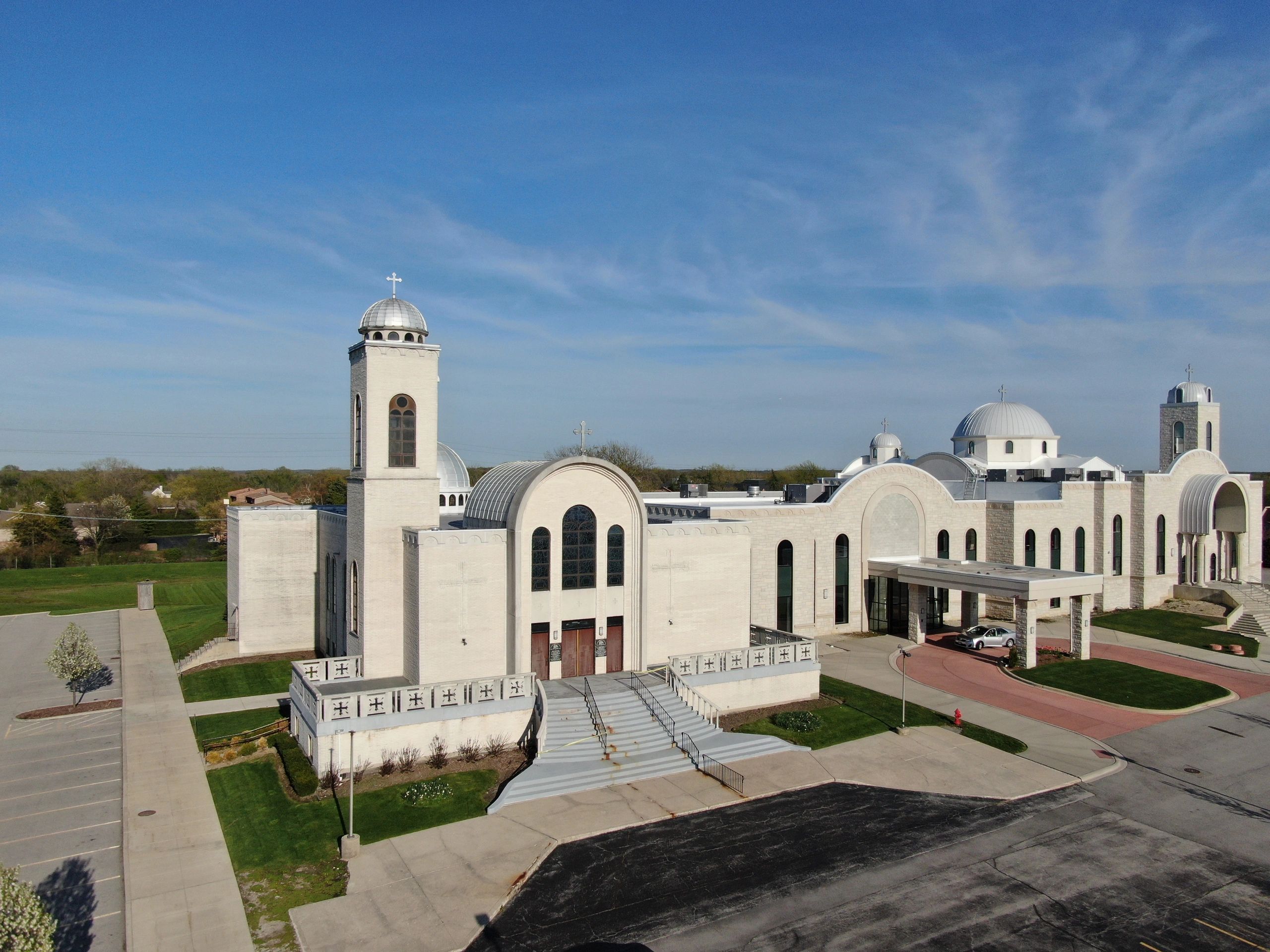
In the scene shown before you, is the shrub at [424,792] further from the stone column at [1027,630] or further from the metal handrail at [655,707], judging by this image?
the stone column at [1027,630]

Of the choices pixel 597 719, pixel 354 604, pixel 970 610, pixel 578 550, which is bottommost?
pixel 597 719

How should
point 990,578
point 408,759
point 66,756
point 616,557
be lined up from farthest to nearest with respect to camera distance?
point 990,578
point 616,557
point 66,756
point 408,759

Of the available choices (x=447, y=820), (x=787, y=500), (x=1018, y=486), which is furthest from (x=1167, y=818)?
(x=1018, y=486)

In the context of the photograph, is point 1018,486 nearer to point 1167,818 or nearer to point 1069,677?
point 1069,677

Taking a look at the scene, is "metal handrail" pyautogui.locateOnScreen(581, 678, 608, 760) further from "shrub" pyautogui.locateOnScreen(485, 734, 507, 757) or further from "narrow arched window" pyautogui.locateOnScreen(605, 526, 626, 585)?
"narrow arched window" pyautogui.locateOnScreen(605, 526, 626, 585)

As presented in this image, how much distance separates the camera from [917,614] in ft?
133

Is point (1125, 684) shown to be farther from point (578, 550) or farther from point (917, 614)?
point (578, 550)

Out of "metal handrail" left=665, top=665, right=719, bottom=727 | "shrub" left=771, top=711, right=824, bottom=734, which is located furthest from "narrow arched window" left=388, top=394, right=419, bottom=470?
"shrub" left=771, top=711, right=824, bottom=734

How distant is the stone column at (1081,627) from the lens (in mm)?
36750

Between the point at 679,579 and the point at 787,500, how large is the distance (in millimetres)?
19433

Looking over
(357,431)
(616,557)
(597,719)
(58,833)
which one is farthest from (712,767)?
Answer: (357,431)

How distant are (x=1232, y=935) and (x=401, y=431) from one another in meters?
25.2

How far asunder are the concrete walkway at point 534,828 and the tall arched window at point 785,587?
12928mm

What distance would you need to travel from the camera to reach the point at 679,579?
98.1 ft
